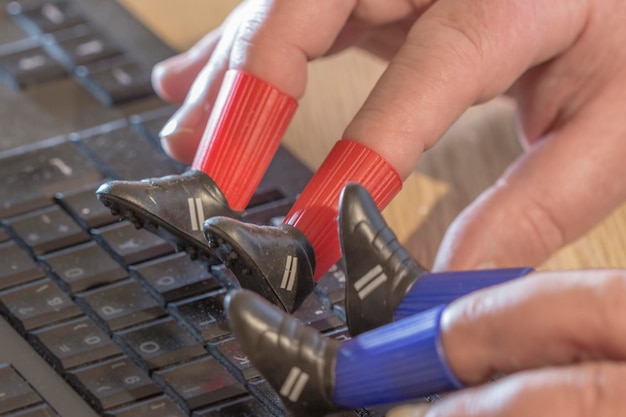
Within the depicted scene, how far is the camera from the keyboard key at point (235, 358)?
0.41 m

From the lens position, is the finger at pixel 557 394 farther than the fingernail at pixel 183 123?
No

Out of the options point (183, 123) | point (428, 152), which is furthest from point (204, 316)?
point (428, 152)

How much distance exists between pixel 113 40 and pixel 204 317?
0.83 feet

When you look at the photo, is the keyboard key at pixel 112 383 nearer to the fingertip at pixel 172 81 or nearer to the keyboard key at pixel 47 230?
the keyboard key at pixel 47 230

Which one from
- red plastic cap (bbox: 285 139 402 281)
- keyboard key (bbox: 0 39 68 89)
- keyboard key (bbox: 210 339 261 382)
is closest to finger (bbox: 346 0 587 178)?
red plastic cap (bbox: 285 139 402 281)

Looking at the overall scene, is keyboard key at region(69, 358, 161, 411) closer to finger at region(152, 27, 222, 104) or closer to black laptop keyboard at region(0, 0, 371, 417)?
black laptop keyboard at region(0, 0, 371, 417)

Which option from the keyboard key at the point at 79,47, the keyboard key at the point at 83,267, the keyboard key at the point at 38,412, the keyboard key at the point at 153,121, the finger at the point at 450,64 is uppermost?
the finger at the point at 450,64

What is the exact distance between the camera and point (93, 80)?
1.98 ft

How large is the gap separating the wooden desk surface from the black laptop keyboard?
78mm

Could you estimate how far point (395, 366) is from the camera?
1.13 feet

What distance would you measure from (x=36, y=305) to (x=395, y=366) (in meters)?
0.18

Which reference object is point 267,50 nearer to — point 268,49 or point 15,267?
point 268,49

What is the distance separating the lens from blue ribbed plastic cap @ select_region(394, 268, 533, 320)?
38cm

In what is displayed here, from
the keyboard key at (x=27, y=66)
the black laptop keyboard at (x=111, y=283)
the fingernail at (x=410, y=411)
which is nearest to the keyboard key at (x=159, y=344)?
the black laptop keyboard at (x=111, y=283)
